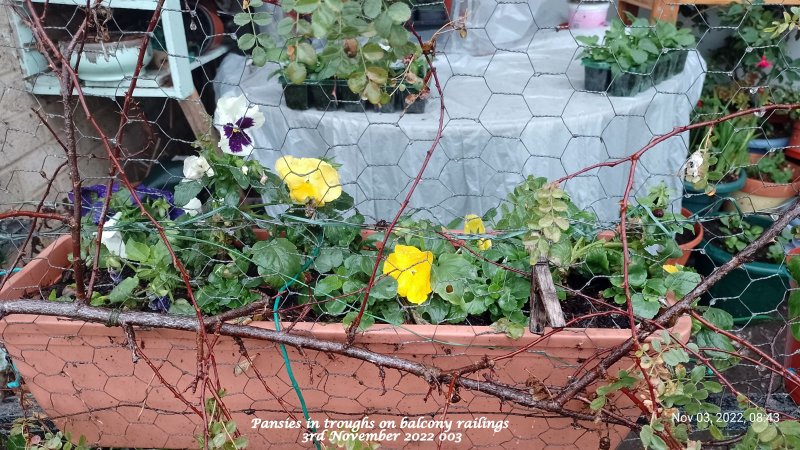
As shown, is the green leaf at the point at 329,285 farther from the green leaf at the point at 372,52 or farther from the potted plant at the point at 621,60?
the potted plant at the point at 621,60

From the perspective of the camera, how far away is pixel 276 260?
2.84 ft

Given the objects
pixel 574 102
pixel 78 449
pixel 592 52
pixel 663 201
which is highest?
pixel 592 52

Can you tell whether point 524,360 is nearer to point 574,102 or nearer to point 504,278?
point 504,278

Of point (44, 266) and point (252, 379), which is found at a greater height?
point (44, 266)

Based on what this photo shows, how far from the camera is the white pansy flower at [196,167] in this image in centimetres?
91

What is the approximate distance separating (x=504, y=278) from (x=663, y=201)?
26 centimetres

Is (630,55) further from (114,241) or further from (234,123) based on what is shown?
(114,241)

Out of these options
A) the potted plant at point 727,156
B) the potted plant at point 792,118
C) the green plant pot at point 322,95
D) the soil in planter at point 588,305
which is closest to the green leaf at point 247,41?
the soil in planter at point 588,305

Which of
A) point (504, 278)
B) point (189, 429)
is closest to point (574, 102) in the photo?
point (504, 278)

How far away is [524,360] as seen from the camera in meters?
0.80

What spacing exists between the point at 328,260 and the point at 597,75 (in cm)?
100

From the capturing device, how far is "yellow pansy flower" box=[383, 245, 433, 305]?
0.83 metres

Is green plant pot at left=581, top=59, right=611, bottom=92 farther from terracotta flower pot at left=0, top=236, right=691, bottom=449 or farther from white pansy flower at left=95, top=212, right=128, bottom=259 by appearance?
white pansy flower at left=95, top=212, right=128, bottom=259

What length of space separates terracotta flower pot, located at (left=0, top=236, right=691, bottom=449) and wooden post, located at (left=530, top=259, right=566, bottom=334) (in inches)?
0.8
